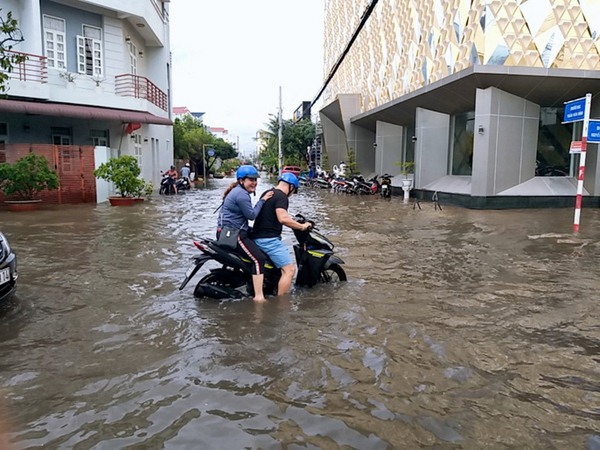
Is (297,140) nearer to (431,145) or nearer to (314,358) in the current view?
(431,145)

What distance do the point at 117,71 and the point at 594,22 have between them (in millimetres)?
17865

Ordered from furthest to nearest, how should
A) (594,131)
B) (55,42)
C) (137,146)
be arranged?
(137,146), (55,42), (594,131)

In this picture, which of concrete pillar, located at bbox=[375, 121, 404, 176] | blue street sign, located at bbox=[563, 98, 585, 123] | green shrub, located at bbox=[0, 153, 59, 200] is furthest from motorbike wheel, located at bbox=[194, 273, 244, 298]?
concrete pillar, located at bbox=[375, 121, 404, 176]

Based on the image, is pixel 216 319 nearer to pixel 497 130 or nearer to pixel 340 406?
pixel 340 406

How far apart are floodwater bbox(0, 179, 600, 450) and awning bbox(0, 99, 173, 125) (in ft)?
Result: 34.9

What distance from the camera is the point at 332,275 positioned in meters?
6.58

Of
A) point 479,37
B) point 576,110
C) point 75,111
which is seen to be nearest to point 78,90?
point 75,111

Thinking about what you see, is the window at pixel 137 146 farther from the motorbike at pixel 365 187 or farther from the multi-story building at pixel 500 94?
the multi-story building at pixel 500 94

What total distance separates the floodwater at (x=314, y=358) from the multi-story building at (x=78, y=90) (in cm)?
1033

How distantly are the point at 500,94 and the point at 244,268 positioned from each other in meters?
13.5

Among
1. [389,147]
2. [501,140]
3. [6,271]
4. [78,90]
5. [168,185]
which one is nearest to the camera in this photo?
[6,271]

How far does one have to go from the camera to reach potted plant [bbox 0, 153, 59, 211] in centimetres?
1434

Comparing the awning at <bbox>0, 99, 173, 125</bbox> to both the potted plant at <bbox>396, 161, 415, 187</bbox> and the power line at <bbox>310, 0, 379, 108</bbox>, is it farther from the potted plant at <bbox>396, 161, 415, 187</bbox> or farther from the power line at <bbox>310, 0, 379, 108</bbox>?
the power line at <bbox>310, 0, 379, 108</bbox>

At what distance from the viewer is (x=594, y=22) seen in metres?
15.1
